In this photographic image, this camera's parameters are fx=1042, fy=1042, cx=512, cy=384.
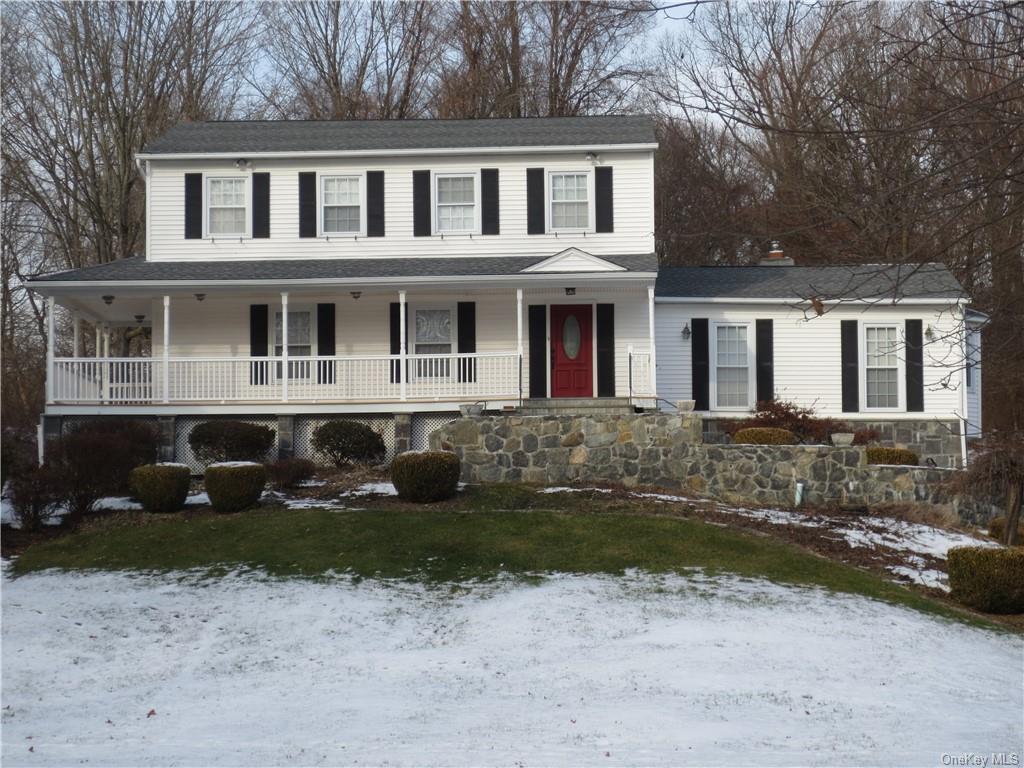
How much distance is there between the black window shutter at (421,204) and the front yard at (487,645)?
8.05 m

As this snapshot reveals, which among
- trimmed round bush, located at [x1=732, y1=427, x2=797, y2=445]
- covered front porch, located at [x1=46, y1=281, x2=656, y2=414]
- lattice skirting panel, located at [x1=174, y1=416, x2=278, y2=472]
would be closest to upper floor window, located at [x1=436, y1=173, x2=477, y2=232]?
covered front porch, located at [x1=46, y1=281, x2=656, y2=414]

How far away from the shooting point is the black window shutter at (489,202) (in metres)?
21.1

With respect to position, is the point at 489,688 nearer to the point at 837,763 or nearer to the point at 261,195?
the point at 837,763

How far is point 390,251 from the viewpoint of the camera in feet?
69.6

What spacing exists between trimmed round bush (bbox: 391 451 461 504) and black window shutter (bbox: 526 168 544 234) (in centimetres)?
710

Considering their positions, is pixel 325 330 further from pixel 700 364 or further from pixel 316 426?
pixel 700 364

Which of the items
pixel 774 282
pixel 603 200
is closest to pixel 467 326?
pixel 603 200

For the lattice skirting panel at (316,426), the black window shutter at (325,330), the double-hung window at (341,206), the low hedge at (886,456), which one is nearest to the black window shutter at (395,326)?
the black window shutter at (325,330)

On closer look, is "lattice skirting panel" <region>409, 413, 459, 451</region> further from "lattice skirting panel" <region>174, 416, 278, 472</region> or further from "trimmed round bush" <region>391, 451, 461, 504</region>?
"trimmed round bush" <region>391, 451, 461, 504</region>

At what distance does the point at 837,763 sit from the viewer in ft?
Answer: 23.8

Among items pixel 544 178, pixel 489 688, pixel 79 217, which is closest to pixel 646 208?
pixel 544 178

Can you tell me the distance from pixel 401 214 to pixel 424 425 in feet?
15.5

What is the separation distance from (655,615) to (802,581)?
91.5 inches

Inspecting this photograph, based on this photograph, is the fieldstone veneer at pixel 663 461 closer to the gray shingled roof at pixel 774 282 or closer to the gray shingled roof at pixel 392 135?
the gray shingled roof at pixel 774 282
